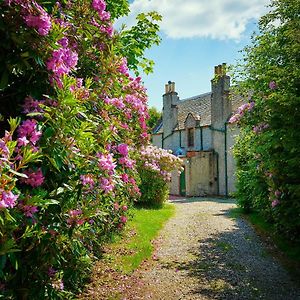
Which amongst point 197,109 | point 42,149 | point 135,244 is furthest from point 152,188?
point 197,109

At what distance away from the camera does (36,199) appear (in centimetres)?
257

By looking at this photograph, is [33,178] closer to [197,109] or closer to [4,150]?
[4,150]

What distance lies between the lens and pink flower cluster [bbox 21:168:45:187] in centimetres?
278

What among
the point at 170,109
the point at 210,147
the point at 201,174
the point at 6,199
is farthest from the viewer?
the point at 170,109

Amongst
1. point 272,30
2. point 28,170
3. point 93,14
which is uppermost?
point 272,30

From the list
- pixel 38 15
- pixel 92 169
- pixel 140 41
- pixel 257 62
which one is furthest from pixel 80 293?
pixel 257 62

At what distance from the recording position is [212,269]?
7395mm

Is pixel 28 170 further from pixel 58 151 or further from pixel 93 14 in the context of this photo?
pixel 93 14

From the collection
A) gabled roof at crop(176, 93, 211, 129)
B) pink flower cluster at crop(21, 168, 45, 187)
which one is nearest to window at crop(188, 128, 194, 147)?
gabled roof at crop(176, 93, 211, 129)

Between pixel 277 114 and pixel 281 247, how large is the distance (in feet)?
14.3

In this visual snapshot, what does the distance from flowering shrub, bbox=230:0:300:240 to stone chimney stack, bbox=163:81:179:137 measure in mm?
21442

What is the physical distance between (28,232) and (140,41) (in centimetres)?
625

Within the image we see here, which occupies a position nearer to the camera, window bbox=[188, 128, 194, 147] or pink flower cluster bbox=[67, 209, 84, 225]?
pink flower cluster bbox=[67, 209, 84, 225]

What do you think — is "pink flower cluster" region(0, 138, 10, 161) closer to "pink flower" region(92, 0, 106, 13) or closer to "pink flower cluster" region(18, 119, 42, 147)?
"pink flower cluster" region(18, 119, 42, 147)
